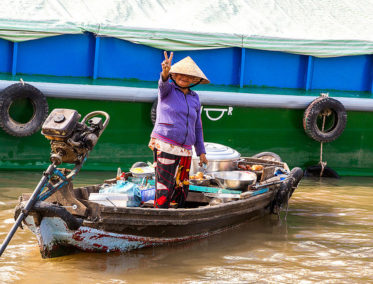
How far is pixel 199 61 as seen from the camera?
8.58 metres

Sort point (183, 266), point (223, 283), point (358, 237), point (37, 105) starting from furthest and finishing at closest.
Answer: point (37, 105)
point (358, 237)
point (183, 266)
point (223, 283)

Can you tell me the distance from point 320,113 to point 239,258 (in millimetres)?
4004

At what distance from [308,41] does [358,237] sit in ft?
12.7

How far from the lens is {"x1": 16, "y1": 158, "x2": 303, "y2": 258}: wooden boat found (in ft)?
14.0

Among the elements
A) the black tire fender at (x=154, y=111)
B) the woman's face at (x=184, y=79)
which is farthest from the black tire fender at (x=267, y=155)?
the woman's face at (x=184, y=79)

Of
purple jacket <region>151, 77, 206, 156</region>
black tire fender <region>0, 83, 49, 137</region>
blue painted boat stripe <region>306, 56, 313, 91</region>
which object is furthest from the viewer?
blue painted boat stripe <region>306, 56, 313, 91</region>

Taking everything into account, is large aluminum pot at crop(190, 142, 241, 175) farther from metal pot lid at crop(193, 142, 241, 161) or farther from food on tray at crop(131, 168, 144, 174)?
food on tray at crop(131, 168, 144, 174)

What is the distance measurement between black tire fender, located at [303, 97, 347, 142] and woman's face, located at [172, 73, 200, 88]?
136 inches

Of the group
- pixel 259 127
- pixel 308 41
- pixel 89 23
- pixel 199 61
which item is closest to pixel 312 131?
pixel 259 127

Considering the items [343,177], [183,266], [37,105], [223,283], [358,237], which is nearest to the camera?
[223,283]

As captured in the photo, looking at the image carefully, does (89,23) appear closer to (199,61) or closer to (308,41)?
(199,61)

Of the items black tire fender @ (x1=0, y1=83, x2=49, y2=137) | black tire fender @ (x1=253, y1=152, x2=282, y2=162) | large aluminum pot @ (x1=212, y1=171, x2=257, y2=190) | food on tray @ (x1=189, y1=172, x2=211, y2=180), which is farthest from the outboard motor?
black tire fender @ (x1=253, y1=152, x2=282, y2=162)

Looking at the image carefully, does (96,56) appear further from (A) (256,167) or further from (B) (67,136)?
(B) (67,136)

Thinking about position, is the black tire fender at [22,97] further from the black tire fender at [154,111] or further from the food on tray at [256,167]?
the food on tray at [256,167]
